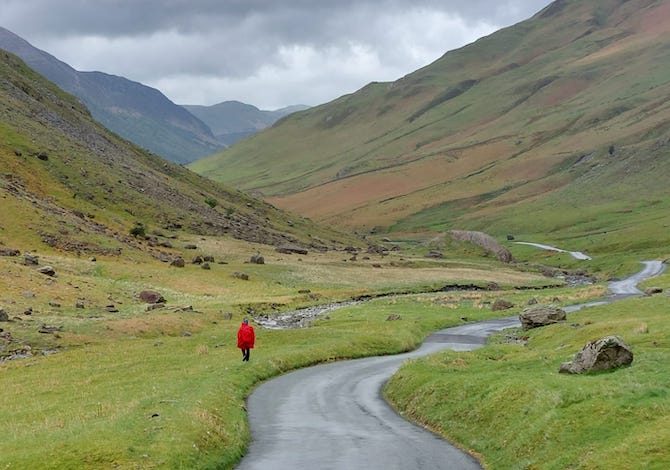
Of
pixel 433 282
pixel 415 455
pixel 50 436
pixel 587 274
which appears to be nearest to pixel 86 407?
pixel 50 436

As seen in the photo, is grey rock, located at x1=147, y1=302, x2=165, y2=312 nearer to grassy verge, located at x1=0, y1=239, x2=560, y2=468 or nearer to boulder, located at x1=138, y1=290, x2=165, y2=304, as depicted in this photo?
grassy verge, located at x1=0, y1=239, x2=560, y2=468

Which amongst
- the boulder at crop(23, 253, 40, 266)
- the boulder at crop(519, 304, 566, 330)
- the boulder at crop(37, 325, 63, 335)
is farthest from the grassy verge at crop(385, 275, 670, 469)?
the boulder at crop(23, 253, 40, 266)

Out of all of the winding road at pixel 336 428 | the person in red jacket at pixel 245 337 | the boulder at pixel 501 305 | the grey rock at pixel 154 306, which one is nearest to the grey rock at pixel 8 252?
the grey rock at pixel 154 306

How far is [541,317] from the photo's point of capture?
78875mm

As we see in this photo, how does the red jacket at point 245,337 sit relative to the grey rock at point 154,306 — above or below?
above

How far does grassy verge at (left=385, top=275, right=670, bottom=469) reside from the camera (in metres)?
25.5

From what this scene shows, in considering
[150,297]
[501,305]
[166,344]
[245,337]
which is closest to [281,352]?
[245,337]

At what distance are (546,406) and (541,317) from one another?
4959cm

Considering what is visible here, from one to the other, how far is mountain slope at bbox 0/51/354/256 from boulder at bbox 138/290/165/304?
30005mm

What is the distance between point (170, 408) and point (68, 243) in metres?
94.6

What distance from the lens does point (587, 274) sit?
172m

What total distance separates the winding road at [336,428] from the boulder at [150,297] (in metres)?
40.9

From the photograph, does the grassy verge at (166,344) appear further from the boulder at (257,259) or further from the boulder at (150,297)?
the boulder at (257,259)

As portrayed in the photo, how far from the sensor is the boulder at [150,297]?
3793 inches
